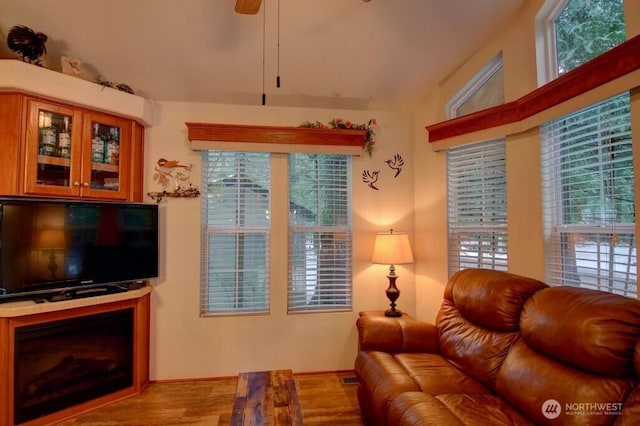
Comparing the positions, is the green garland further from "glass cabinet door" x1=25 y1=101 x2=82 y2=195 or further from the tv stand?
the tv stand

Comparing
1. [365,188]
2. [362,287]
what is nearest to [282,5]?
[365,188]

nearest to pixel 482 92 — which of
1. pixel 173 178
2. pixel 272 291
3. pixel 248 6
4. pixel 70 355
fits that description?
pixel 248 6

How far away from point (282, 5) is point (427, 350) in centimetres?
279

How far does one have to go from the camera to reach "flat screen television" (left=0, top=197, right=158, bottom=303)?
2.25 meters

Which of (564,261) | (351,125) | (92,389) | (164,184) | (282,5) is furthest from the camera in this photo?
(351,125)

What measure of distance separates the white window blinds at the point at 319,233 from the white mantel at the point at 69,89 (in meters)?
1.44

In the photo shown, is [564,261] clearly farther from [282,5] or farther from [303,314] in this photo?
[282,5]

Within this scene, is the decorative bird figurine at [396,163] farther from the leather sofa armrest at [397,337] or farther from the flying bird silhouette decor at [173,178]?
the flying bird silhouette decor at [173,178]

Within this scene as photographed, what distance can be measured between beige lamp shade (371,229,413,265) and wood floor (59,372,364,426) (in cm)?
118

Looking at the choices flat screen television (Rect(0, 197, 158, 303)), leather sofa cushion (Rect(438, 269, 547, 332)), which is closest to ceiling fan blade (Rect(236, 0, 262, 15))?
flat screen television (Rect(0, 197, 158, 303))

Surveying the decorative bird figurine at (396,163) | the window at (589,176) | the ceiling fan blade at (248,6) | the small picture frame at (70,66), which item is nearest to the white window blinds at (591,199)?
the window at (589,176)

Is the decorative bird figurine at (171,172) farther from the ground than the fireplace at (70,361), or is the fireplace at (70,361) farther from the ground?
the decorative bird figurine at (171,172)

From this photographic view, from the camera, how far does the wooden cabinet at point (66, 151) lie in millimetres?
2254

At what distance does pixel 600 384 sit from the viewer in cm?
133
